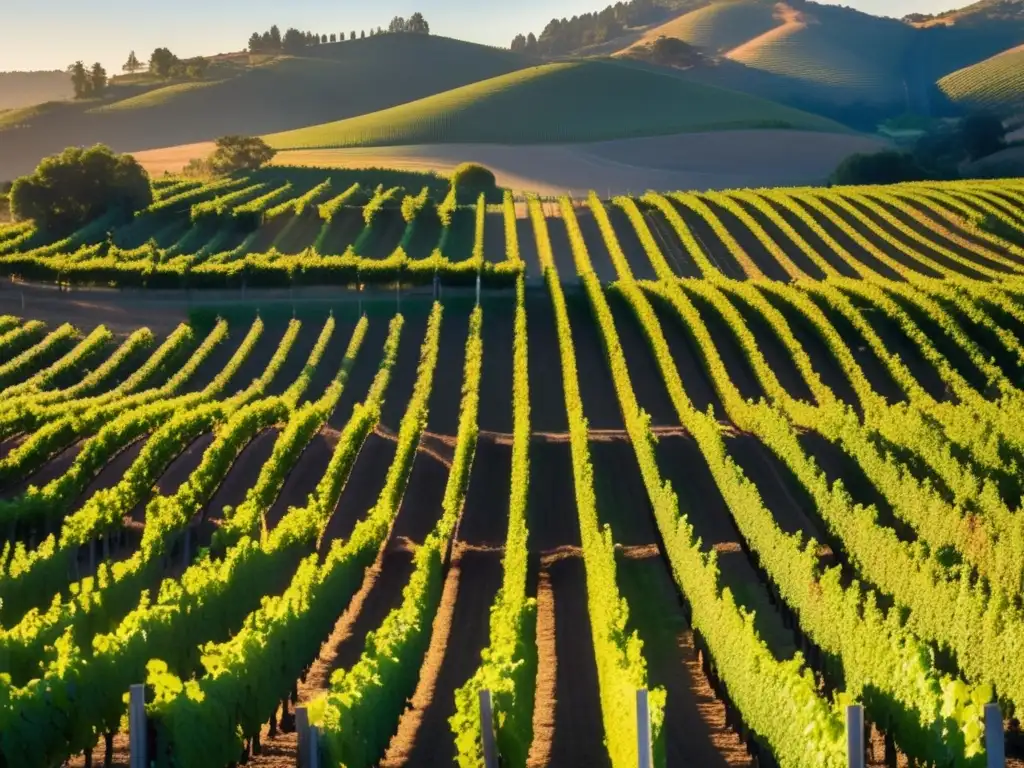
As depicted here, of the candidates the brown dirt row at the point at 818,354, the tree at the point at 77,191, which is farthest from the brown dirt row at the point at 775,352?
the tree at the point at 77,191

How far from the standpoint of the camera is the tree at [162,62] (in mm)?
195125

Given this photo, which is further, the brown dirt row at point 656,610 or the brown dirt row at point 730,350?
the brown dirt row at point 730,350

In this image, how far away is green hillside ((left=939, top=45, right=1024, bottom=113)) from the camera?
571ft

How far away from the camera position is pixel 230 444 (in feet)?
104

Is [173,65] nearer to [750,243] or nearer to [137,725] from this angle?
[750,243]

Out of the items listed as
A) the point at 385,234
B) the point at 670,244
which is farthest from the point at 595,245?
the point at 385,234

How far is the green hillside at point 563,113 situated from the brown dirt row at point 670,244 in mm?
61209

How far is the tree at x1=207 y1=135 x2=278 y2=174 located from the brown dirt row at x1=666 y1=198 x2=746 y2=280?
3748 centimetres

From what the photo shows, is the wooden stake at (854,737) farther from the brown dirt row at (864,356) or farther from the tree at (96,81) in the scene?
the tree at (96,81)

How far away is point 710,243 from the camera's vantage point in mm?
64438

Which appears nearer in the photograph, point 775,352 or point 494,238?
point 775,352

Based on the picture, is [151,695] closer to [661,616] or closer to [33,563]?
A: [33,563]

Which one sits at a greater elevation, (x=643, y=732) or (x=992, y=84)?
(x=643, y=732)

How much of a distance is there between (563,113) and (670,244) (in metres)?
79.3
